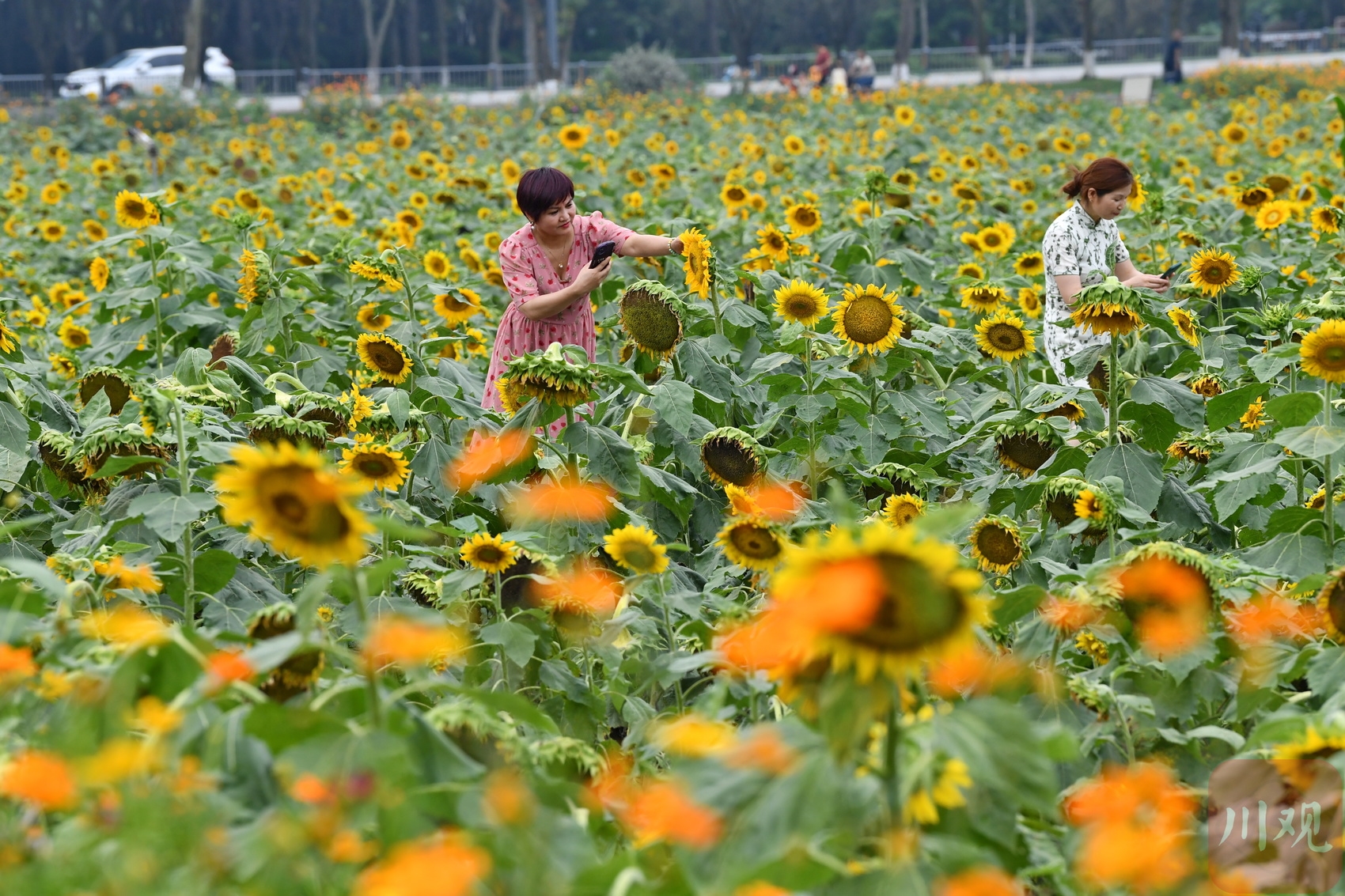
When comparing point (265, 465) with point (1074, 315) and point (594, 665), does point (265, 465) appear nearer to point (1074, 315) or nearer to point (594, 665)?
point (594, 665)

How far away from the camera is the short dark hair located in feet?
15.8

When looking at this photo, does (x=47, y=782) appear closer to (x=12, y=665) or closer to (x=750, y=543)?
(x=12, y=665)

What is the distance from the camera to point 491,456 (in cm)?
337

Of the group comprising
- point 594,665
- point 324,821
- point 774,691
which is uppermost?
point 324,821

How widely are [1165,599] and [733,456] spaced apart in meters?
1.25

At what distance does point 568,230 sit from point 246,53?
161 ft

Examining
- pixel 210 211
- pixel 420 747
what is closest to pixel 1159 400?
pixel 420 747

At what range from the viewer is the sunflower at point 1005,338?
4594 millimetres

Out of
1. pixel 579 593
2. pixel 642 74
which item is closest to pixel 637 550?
pixel 579 593

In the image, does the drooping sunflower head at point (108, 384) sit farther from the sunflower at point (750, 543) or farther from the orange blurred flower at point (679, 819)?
the orange blurred flower at point (679, 819)

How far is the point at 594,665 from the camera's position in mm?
3371

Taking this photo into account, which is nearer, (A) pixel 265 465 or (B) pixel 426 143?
(A) pixel 265 465

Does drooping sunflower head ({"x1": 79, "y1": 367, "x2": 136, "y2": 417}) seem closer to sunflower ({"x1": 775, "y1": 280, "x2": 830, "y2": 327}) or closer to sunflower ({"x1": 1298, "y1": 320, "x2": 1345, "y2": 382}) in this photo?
sunflower ({"x1": 775, "y1": 280, "x2": 830, "y2": 327})

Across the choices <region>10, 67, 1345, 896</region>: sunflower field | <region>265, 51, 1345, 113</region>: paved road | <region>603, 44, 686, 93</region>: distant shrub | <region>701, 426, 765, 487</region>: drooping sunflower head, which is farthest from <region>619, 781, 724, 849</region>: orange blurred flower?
<region>265, 51, 1345, 113</region>: paved road
